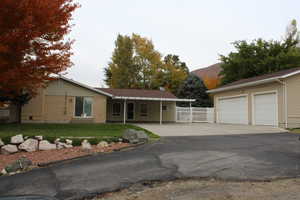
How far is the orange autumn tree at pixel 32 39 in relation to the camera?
7645mm

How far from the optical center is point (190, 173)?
474cm

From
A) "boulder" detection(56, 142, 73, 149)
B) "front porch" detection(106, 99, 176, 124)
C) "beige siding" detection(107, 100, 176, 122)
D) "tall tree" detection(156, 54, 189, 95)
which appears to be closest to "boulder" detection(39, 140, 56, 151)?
"boulder" detection(56, 142, 73, 149)

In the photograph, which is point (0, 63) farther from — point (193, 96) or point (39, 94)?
point (193, 96)

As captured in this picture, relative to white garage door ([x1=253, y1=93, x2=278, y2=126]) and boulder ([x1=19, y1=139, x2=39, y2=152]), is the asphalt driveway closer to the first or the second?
white garage door ([x1=253, y1=93, x2=278, y2=126])

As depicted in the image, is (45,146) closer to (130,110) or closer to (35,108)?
(35,108)

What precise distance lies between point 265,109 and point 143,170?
12685 mm

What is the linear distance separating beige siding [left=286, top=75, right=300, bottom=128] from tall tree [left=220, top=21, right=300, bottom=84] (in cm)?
1420

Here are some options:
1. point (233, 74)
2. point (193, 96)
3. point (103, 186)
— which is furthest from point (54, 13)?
point (233, 74)

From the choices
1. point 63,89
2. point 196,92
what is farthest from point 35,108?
point 196,92

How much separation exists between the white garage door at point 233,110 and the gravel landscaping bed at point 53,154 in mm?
11646

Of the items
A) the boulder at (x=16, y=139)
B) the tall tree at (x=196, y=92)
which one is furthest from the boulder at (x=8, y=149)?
the tall tree at (x=196, y=92)

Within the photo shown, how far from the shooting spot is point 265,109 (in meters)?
14.8

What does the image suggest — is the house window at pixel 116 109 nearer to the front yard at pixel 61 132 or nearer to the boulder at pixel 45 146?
the front yard at pixel 61 132

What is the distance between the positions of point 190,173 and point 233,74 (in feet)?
89.8
